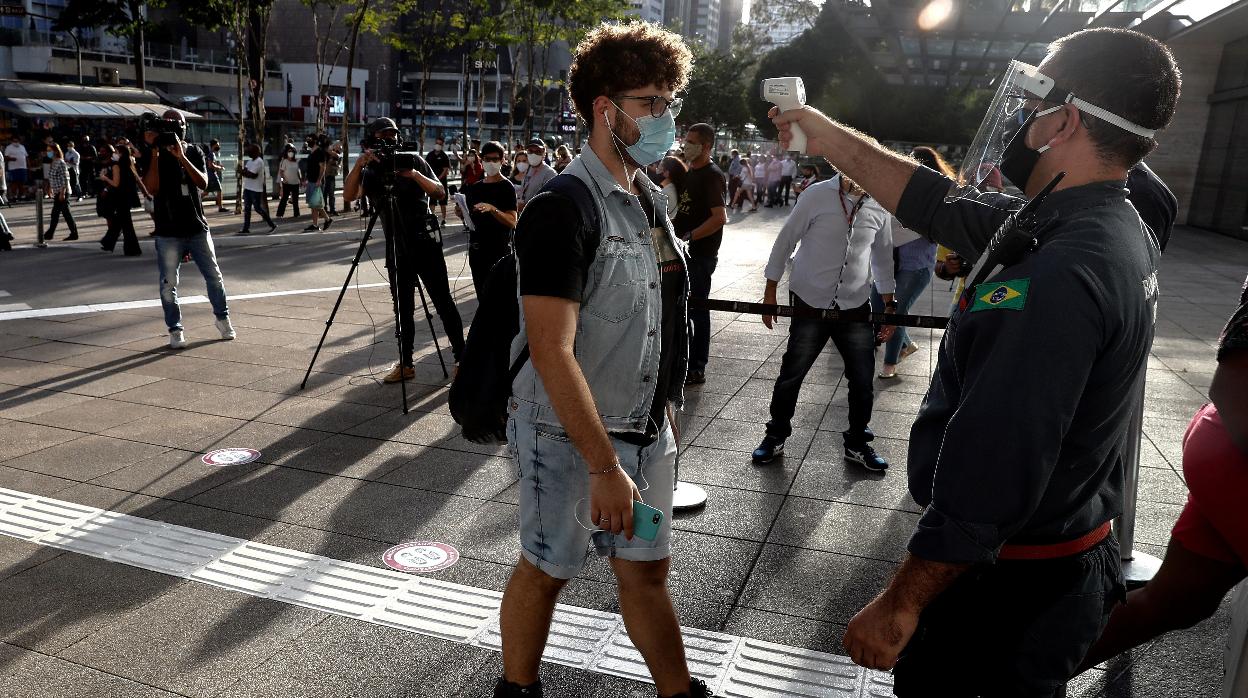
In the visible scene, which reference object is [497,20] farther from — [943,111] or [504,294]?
[504,294]

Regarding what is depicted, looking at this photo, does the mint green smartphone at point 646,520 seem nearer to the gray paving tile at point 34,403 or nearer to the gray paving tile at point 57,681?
the gray paving tile at point 57,681

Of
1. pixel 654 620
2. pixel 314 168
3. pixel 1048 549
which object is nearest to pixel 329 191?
pixel 314 168

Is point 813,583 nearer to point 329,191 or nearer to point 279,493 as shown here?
point 279,493

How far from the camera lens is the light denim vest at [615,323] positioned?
2318 millimetres

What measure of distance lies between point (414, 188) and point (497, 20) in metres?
25.8

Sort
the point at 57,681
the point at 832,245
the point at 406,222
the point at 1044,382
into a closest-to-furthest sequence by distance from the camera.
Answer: the point at 1044,382 → the point at 57,681 → the point at 832,245 → the point at 406,222

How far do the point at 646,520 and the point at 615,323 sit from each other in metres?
0.51

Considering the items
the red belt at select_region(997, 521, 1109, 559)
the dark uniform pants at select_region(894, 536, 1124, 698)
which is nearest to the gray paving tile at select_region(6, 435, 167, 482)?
the dark uniform pants at select_region(894, 536, 1124, 698)

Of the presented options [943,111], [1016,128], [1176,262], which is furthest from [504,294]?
[943,111]

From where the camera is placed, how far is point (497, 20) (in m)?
30.8

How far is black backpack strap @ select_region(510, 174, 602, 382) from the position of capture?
2.23 m

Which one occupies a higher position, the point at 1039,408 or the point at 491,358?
the point at 1039,408

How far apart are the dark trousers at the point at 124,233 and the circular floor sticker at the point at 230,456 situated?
931cm

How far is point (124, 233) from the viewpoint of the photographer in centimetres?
1294
